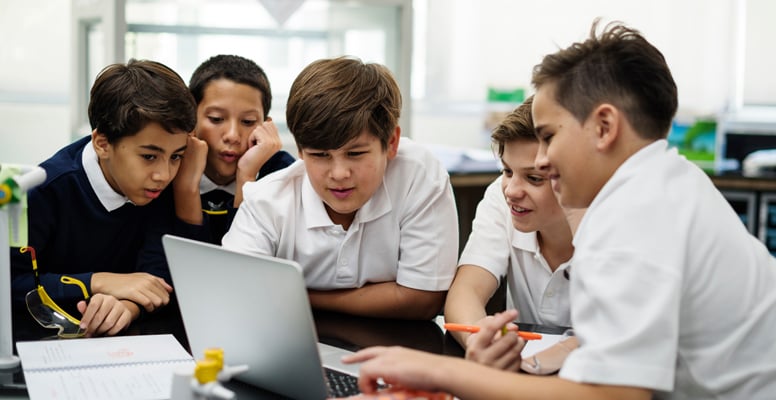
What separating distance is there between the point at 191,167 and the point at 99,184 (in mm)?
185

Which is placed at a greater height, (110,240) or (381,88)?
(381,88)

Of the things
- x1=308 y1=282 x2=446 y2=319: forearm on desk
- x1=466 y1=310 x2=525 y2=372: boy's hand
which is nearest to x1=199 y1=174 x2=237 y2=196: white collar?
x1=308 y1=282 x2=446 y2=319: forearm on desk

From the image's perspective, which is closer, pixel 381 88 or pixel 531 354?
pixel 531 354

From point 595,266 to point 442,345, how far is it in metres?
0.46

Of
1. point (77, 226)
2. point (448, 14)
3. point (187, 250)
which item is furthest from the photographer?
point (448, 14)

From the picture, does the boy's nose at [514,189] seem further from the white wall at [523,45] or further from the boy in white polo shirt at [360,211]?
the white wall at [523,45]

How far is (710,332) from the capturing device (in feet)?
3.09

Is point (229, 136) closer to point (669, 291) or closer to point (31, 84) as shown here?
point (669, 291)

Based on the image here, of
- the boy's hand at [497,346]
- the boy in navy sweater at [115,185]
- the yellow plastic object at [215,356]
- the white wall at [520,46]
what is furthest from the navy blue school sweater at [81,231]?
the white wall at [520,46]

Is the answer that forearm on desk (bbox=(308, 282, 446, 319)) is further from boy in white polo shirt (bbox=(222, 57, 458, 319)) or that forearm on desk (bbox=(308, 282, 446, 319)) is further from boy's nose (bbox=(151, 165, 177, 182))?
boy's nose (bbox=(151, 165, 177, 182))

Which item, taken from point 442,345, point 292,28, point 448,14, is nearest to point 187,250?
point 442,345

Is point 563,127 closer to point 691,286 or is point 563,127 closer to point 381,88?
point 691,286

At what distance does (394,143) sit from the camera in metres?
1.50

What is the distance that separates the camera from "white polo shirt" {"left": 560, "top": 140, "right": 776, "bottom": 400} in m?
0.83
